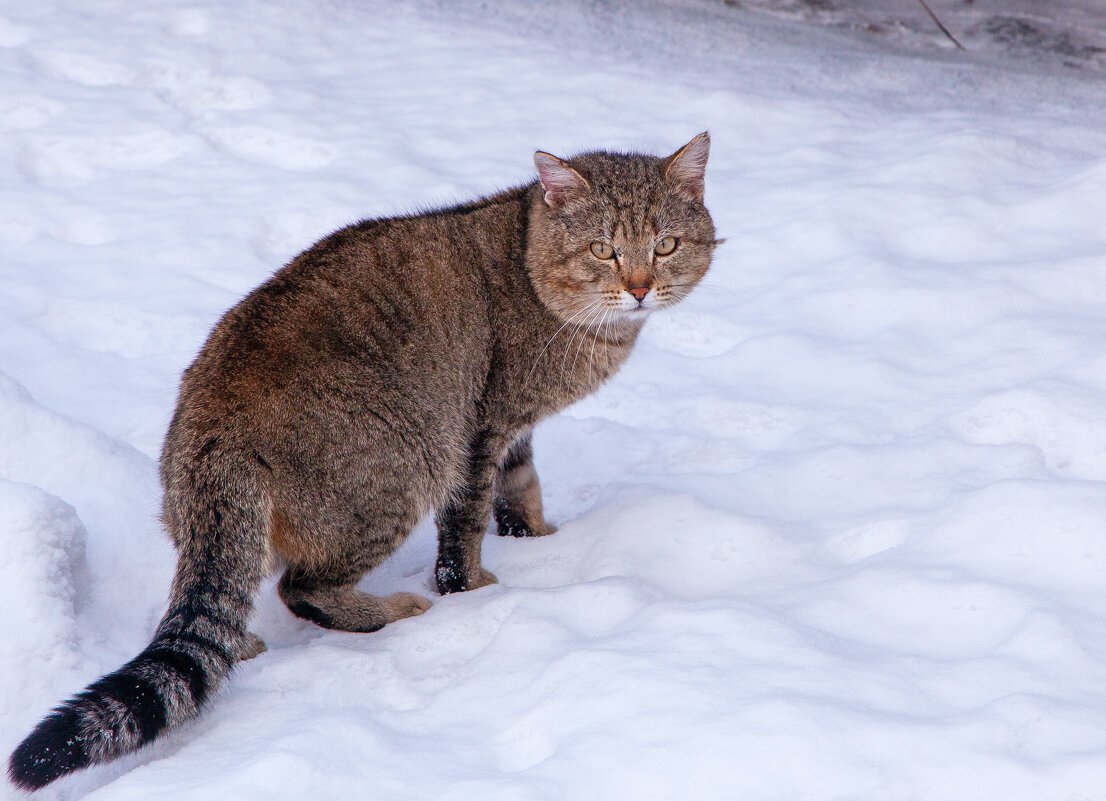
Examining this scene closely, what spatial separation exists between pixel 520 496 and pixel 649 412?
915 mm

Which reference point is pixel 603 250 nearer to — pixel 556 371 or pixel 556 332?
pixel 556 332

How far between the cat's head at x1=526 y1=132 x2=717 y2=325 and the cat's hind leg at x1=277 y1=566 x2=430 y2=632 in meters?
1.23

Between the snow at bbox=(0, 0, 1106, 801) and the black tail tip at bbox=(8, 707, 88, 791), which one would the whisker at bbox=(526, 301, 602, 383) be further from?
the black tail tip at bbox=(8, 707, 88, 791)

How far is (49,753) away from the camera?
221 cm

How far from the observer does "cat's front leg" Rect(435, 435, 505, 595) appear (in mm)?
3545

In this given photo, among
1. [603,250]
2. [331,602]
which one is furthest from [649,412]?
[331,602]

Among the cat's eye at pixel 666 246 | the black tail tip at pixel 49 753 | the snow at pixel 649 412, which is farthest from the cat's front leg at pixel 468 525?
the black tail tip at pixel 49 753

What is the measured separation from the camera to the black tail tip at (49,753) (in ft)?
7.14

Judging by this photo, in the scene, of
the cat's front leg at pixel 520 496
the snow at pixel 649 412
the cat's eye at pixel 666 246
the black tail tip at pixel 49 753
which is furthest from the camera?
the cat's front leg at pixel 520 496

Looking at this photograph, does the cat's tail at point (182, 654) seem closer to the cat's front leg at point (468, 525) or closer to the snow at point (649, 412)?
the snow at point (649, 412)

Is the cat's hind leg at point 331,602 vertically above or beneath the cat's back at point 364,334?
beneath

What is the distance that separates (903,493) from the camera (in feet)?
12.1

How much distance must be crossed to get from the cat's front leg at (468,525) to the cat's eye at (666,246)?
3.01 ft

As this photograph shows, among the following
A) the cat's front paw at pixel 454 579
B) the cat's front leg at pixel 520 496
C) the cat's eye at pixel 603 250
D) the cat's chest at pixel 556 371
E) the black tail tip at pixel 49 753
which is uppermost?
the cat's eye at pixel 603 250
